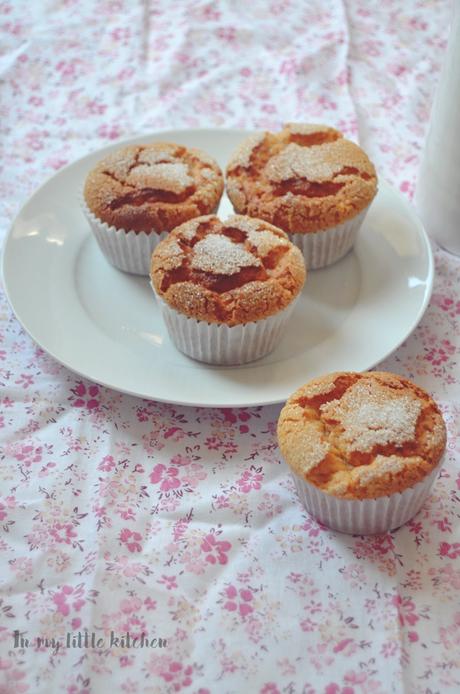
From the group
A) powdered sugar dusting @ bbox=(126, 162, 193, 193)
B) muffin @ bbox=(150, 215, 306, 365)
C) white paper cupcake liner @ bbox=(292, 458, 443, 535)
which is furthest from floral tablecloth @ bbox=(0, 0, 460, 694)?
powdered sugar dusting @ bbox=(126, 162, 193, 193)

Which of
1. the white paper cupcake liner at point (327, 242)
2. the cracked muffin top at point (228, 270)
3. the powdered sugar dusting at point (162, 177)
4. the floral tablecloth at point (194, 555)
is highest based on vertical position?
the powdered sugar dusting at point (162, 177)

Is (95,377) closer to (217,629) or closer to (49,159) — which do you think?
(217,629)

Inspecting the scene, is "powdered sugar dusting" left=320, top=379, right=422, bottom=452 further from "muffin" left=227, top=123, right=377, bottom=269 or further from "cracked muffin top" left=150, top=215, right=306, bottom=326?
"muffin" left=227, top=123, right=377, bottom=269

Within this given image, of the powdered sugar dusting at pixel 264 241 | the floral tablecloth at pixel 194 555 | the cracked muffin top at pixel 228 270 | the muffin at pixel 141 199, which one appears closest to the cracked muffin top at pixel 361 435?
the floral tablecloth at pixel 194 555

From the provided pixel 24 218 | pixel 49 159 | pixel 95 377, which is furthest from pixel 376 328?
pixel 49 159

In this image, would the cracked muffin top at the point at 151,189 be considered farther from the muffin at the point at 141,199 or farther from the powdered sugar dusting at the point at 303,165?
the powdered sugar dusting at the point at 303,165

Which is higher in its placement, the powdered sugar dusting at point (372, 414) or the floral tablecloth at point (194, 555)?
the powdered sugar dusting at point (372, 414)
